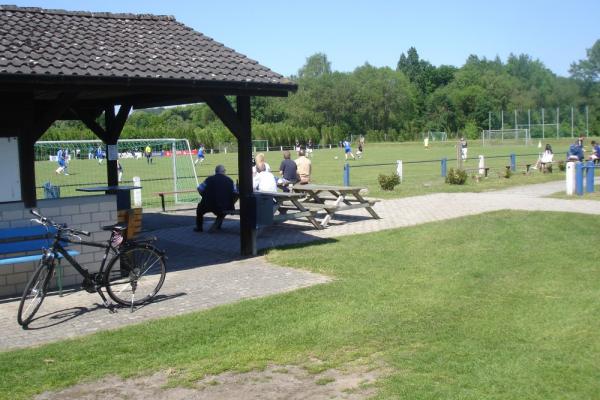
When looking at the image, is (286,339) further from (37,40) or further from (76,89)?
(37,40)

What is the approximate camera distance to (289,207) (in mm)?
14992

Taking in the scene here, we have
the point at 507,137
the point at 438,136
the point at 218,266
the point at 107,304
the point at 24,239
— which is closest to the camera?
the point at 107,304

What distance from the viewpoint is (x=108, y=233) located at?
9758 millimetres

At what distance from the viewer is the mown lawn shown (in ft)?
17.7

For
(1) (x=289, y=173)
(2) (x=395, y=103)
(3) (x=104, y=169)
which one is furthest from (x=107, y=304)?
(2) (x=395, y=103)

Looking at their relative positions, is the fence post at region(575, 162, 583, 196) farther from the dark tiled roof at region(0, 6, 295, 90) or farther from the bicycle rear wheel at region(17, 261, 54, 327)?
the bicycle rear wheel at region(17, 261, 54, 327)

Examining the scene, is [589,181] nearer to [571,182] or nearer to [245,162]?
[571,182]

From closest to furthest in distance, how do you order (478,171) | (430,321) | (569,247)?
(430,321), (569,247), (478,171)

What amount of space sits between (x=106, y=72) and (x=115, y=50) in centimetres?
100

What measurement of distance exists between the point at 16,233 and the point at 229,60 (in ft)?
14.3

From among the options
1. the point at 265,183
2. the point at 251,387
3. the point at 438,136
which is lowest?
the point at 251,387

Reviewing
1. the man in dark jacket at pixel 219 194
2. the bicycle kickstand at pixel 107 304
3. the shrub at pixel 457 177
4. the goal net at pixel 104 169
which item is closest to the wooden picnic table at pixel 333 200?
the man in dark jacket at pixel 219 194

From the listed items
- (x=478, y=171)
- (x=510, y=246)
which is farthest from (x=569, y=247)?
(x=478, y=171)

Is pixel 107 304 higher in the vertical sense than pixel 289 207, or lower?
lower
